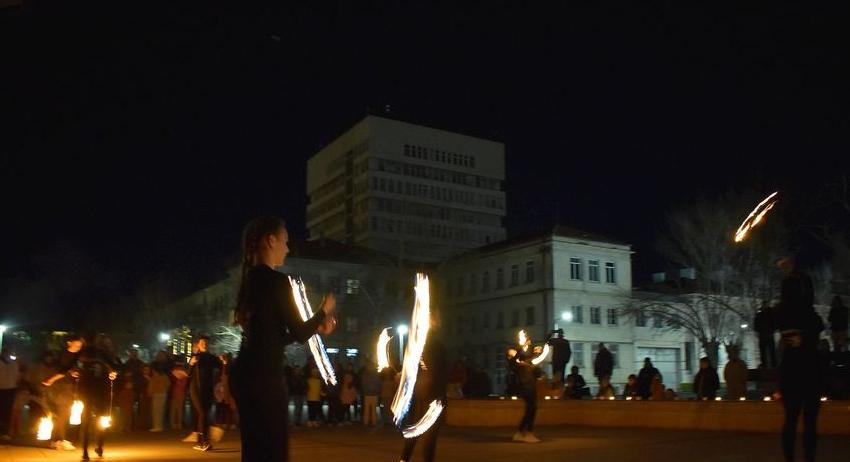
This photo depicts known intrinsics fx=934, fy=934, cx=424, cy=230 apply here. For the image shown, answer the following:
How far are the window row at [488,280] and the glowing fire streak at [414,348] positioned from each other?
7534cm

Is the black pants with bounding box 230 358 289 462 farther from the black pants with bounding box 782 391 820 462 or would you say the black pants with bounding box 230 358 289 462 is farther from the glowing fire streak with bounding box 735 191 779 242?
the glowing fire streak with bounding box 735 191 779 242

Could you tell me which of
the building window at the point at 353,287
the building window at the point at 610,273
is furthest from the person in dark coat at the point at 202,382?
the building window at the point at 610,273

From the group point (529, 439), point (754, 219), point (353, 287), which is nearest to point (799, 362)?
point (529, 439)

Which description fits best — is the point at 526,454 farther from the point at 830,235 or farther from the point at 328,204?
the point at 328,204

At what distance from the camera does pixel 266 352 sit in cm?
504

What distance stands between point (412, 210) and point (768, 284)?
80.7 metres

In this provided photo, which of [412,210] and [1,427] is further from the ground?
[412,210]

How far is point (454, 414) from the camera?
2280 cm

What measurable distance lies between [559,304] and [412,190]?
5075cm

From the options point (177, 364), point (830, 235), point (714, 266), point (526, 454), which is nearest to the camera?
point (526, 454)

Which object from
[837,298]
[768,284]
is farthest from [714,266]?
[837,298]

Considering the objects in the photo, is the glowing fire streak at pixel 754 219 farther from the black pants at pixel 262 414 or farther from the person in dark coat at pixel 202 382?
the black pants at pixel 262 414

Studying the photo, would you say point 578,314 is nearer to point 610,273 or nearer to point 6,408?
point 610,273

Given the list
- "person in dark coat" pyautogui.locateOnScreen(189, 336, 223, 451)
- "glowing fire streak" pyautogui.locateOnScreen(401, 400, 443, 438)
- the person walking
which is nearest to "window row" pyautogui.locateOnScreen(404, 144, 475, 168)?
the person walking
